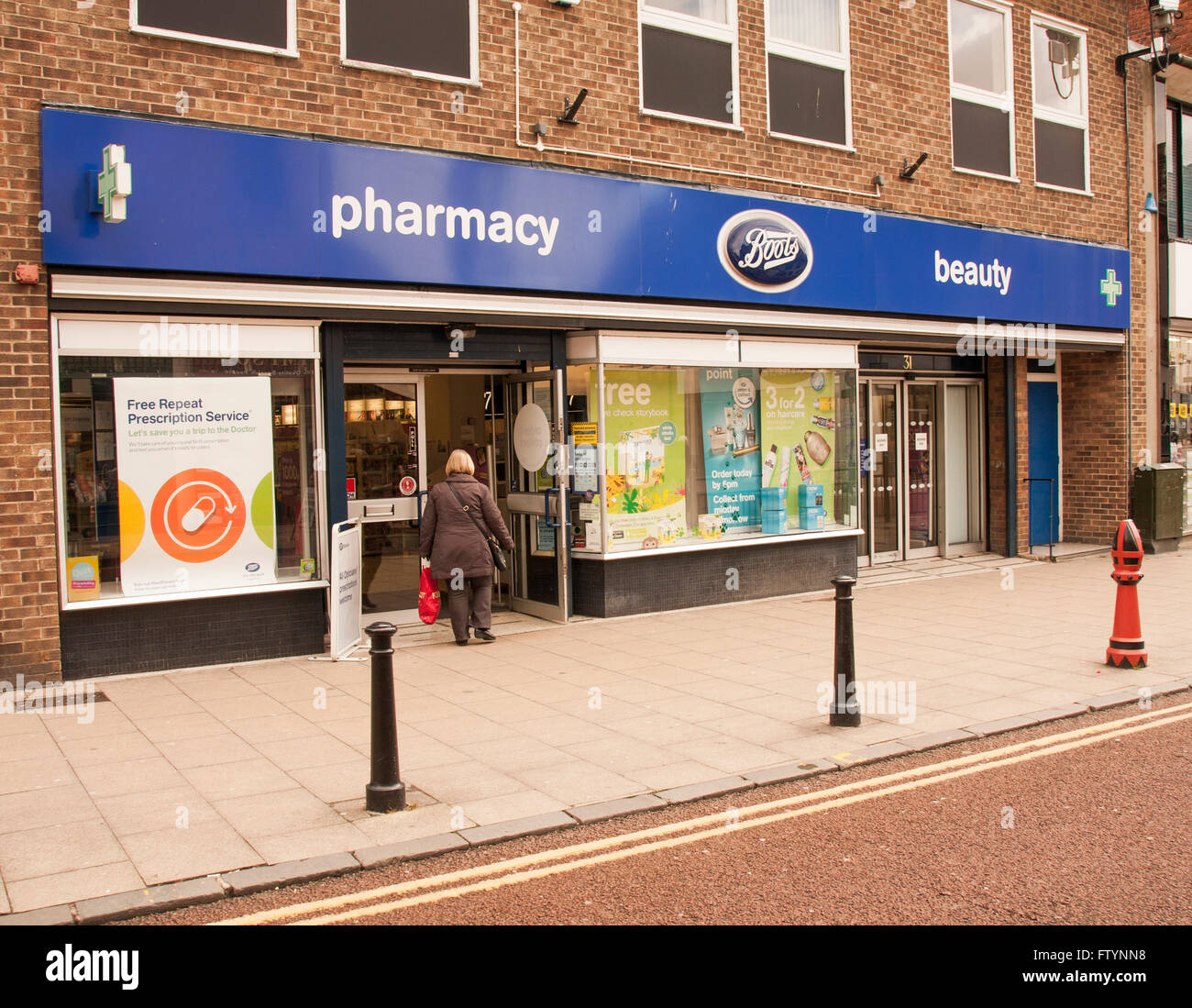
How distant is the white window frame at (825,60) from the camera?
487 inches

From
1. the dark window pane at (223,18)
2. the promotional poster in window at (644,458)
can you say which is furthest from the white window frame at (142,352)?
the promotional poster in window at (644,458)

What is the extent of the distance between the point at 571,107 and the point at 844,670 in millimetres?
6212

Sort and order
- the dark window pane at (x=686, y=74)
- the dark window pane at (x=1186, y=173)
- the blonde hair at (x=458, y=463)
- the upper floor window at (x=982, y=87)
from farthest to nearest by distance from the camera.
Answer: the dark window pane at (x=1186, y=173), the upper floor window at (x=982, y=87), the dark window pane at (x=686, y=74), the blonde hair at (x=458, y=463)

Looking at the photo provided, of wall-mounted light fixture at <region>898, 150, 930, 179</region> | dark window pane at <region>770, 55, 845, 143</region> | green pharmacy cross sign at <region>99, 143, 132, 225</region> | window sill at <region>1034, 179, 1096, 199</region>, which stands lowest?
green pharmacy cross sign at <region>99, 143, 132, 225</region>

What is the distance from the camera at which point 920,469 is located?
623 inches

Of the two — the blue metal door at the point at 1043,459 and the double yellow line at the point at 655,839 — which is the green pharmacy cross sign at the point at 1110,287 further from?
the double yellow line at the point at 655,839

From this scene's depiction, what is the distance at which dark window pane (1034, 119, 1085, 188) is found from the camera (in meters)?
15.6

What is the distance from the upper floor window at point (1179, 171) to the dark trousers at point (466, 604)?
42.8 ft

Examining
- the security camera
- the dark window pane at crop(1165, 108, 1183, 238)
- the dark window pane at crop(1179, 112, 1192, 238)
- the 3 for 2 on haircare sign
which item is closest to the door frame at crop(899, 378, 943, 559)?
the dark window pane at crop(1165, 108, 1183, 238)

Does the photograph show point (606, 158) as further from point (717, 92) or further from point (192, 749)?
point (192, 749)

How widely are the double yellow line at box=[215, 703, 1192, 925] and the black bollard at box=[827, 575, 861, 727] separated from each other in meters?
0.82

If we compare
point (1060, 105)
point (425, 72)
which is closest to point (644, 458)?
point (425, 72)

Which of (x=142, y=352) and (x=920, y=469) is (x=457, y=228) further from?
(x=920, y=469)

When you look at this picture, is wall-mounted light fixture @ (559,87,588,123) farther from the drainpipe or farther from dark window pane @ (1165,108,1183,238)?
dark window pane @ (1165,108,1183,238)
